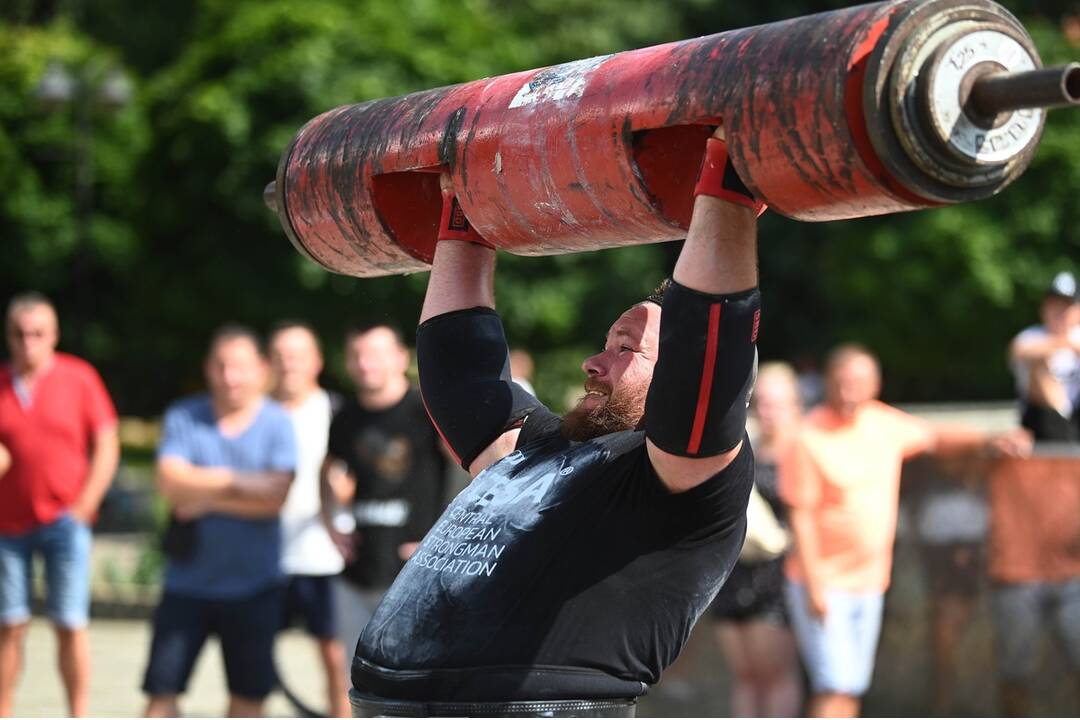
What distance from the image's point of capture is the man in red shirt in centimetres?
723

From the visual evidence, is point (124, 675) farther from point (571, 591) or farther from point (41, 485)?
point (571, 591)

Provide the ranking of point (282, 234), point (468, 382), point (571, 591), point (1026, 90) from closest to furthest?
point (1026, 90) < point (571, 591) < point (468, 382) < point (282, 234)

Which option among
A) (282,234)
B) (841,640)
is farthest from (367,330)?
(282,234)

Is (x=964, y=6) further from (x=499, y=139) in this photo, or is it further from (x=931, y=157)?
(x=499, y=139)

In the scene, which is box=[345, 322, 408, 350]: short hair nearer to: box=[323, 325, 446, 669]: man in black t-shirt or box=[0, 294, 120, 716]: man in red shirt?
box=[323, 325, 446, 669]: man in black t-shirt

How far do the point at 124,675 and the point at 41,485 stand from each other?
1.84 metres

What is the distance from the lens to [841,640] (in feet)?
21.6

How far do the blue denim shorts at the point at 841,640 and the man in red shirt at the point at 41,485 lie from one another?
3.28 m

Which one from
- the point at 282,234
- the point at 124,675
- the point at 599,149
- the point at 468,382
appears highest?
the point at 282,234

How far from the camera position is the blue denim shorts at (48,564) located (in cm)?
721

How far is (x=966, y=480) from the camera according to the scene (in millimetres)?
7297

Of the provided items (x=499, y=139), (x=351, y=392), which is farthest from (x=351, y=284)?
(x=499, y=139)

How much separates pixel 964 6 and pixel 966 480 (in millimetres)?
5024

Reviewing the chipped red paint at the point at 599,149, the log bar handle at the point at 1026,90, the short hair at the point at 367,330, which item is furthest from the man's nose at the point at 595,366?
the short hair at the point at 367,330
